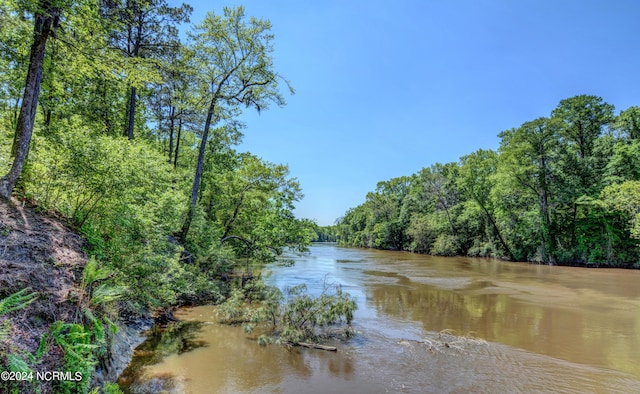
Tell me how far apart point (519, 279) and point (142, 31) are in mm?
26609

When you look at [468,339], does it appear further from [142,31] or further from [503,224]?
[503,224]

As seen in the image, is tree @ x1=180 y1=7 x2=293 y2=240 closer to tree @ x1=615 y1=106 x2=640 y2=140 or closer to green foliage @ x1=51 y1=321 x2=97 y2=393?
green foliage @ x1=51 y1=321 x2=97 y2=393

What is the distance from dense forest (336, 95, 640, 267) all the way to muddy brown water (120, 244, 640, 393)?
59.7 ft

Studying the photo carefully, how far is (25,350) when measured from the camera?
11.1 feet

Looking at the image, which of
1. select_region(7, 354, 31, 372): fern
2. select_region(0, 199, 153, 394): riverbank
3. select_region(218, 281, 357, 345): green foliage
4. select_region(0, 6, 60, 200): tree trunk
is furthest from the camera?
select_region(218, 281, 357, 345): green foliage

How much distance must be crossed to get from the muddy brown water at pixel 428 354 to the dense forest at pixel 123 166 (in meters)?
1.41

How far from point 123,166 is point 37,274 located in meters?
3.16

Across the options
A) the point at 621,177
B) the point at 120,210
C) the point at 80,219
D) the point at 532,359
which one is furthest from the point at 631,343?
the point at 621,177

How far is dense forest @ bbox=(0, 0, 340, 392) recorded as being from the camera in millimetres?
5668

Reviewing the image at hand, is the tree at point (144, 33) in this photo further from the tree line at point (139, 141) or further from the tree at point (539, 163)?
the tree at point (539, 163)

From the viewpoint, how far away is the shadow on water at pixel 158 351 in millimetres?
5922

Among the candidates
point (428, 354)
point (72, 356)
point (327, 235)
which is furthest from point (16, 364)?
point (327, 235)

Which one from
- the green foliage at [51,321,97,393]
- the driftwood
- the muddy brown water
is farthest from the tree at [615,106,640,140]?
the green foliage at [51,321,97,393]

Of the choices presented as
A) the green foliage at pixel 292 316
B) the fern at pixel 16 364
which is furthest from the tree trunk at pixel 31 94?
the green foliage at pixel 292 316
